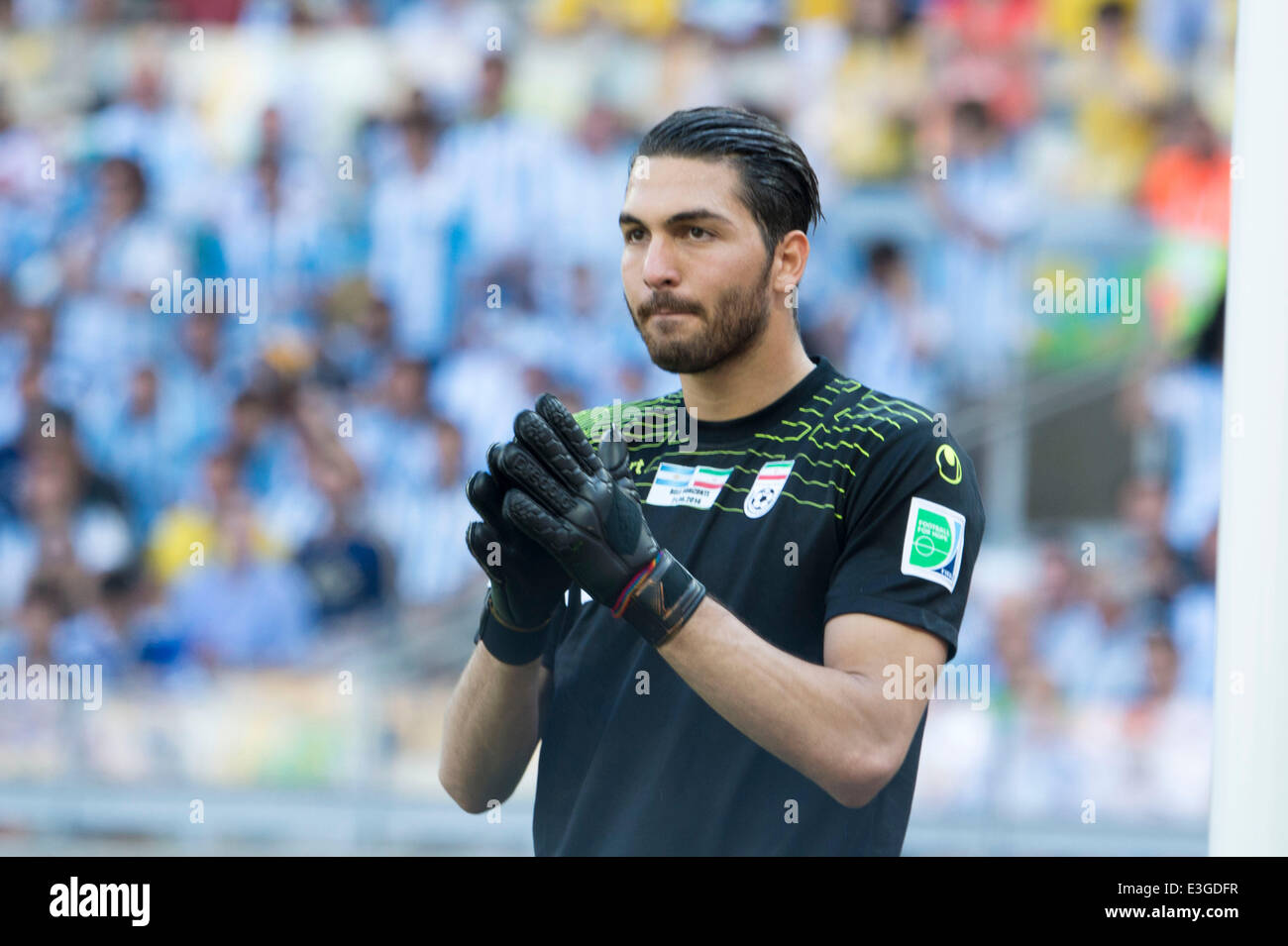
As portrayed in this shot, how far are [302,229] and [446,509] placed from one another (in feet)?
5.50

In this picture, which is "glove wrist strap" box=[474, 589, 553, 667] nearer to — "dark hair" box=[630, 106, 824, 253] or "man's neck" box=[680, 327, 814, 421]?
"man's neck" box=[680, 327, 814, 421]

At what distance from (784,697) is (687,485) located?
17.2 inches

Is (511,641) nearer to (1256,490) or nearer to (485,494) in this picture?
(485,494)

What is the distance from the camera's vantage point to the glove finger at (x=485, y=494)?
6.19 feet

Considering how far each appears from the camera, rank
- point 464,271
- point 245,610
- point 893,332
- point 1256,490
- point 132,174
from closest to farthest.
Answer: point 1256,490 → point 245,610 → point 893,332 → point 464,271 → point 132,174

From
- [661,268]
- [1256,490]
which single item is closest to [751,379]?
[661,268]

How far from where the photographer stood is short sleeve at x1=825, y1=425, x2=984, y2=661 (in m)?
1.92

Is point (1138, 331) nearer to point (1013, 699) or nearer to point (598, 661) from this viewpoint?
point (1013, 699)

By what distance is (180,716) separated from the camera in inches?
200

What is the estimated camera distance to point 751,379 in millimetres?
2180

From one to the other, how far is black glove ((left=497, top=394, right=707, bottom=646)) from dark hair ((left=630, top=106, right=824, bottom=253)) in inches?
21.3

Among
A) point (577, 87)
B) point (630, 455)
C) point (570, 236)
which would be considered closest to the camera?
point (630, 455)

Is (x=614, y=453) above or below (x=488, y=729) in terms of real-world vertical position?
above
